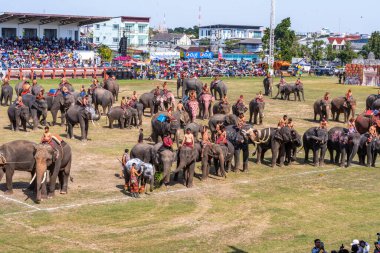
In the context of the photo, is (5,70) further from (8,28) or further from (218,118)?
(218,118)

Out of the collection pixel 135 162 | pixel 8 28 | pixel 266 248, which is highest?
pixel 8 28

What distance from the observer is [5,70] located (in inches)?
2208

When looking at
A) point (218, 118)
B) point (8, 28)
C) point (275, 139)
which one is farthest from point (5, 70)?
point (275, 139)

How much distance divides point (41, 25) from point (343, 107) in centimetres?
4401

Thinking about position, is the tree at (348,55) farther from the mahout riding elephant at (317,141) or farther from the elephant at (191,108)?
the mahout riding elephant at (317,141)

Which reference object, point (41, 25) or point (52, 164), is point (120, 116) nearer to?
point (52, 164)

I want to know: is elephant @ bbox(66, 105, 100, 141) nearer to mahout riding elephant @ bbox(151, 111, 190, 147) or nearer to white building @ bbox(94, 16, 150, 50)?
mahout riding elephant @ bbox(151, 111, 190, 147)

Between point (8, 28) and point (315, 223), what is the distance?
5782 centimetres

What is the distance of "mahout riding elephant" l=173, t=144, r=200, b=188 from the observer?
802 inches

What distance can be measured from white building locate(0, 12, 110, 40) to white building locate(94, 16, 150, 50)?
1967 inches

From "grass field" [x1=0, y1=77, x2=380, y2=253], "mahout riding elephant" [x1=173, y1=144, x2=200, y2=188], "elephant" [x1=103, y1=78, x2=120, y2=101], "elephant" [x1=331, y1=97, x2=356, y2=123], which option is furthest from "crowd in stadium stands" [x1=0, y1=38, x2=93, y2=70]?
"mahout riding elephant" [x1=173, y1=144, x2=200, y2=188]

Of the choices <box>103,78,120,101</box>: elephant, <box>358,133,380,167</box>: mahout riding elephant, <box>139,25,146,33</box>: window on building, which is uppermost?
<box>139,25,146,33</box>: window on building

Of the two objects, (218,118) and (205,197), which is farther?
(218,118)

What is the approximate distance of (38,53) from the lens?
67188 mm
